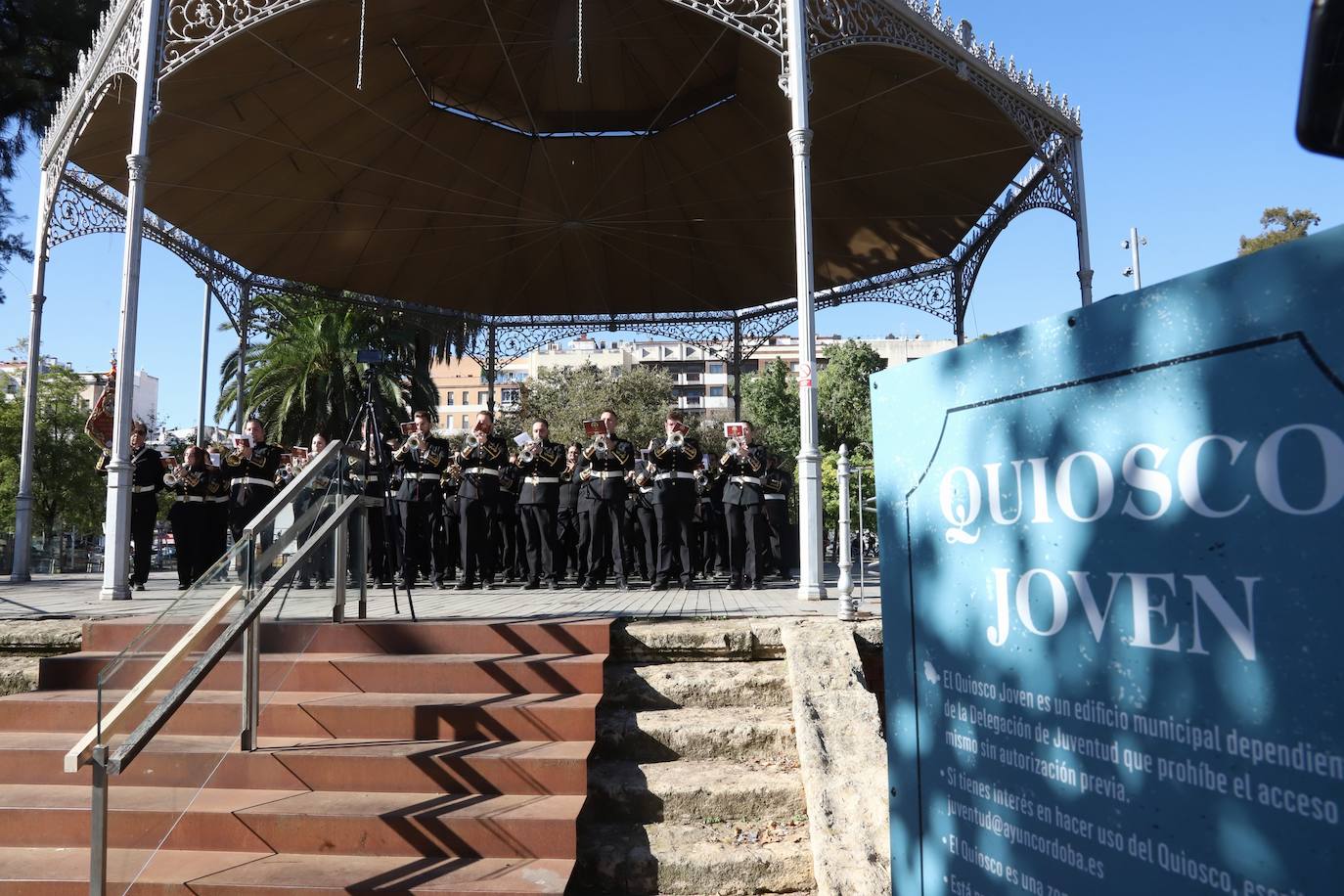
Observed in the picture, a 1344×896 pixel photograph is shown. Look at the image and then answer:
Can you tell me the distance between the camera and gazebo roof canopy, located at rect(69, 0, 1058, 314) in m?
11.9

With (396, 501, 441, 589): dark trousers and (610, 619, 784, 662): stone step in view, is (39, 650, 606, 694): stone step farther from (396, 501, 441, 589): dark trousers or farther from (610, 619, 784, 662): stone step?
(396, 501, 441, 589): dark trousers

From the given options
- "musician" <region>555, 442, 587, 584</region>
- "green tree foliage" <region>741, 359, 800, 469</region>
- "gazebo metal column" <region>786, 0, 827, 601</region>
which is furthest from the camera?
"green tree foliage" <region>741, 359, 800, 469</region>

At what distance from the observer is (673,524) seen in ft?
35.0

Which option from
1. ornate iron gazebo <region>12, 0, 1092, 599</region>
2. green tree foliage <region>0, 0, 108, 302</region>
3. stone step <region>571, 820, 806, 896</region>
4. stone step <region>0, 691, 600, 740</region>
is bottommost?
stone step <region>571, 820, 806, 896</region>

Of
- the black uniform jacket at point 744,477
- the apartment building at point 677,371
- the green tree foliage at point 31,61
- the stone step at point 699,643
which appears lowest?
the stone step at point 699,643

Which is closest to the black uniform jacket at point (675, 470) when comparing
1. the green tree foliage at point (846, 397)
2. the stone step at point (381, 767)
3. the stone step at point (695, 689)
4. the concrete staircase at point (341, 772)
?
the concrete staircase at point (341, 772)

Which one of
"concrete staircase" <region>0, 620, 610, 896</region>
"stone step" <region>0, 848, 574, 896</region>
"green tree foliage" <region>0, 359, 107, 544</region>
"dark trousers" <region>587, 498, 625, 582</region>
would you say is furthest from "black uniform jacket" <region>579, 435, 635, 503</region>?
"green tree foliage" <region>0, 359, 107, 544</region>

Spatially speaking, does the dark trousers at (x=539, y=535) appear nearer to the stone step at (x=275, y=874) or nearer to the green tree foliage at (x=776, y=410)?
the stone step at (x=275, y=874)

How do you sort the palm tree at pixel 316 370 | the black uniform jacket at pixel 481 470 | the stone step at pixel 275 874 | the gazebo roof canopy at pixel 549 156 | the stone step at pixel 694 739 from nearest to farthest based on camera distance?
1. the stone step at pixel 275 874
2. the stone step at pixel 694 739
3. the black uniform jacket at pixel 481 470
4. the gazebo roof canopy at pixel 549 156
5. the palm tree at pixel 316 370

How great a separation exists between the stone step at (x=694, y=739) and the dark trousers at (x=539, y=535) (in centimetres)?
553

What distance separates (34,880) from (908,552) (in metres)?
4.31

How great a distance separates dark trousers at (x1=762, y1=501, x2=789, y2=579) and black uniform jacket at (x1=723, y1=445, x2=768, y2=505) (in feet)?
1.37

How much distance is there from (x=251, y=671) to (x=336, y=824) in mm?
1109

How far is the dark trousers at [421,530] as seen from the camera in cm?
1143
